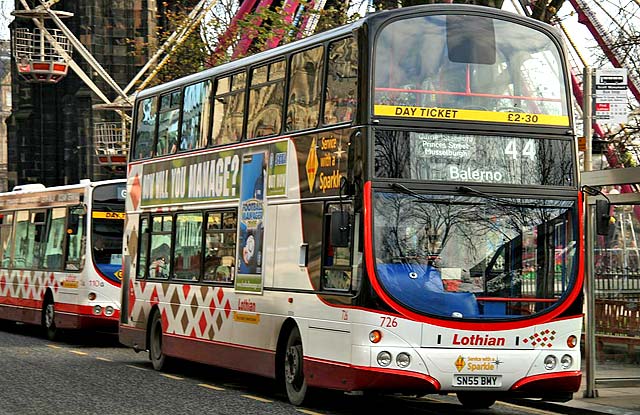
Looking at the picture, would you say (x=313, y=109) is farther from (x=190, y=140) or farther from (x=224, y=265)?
(x=190, y=140)

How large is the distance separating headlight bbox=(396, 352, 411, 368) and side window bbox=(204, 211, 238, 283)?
466 cm

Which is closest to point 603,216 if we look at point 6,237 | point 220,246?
point 220,246

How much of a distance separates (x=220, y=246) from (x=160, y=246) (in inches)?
111

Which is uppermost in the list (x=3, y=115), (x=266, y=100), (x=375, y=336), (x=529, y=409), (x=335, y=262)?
(x=3, y=115)

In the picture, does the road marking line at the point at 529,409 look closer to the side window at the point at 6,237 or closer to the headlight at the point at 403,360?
the headlight at the point at 403,360

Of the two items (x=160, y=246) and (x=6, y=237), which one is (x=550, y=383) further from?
(x=6, y=237)

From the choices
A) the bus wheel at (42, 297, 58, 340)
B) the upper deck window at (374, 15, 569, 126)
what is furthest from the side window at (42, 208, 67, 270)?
the upper deck window at (374, 15, 569, 126)

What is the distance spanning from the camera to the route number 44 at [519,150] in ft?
51.0

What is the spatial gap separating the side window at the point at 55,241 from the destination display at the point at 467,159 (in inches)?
600

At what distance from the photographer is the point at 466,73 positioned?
15.6 m

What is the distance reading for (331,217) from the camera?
1598cm

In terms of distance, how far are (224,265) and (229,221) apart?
0.58 meters

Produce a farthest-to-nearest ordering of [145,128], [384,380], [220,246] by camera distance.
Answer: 1. [145,128]
2. [220,246]
3. [384,380]

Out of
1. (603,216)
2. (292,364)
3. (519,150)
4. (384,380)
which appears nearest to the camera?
(384,380)
